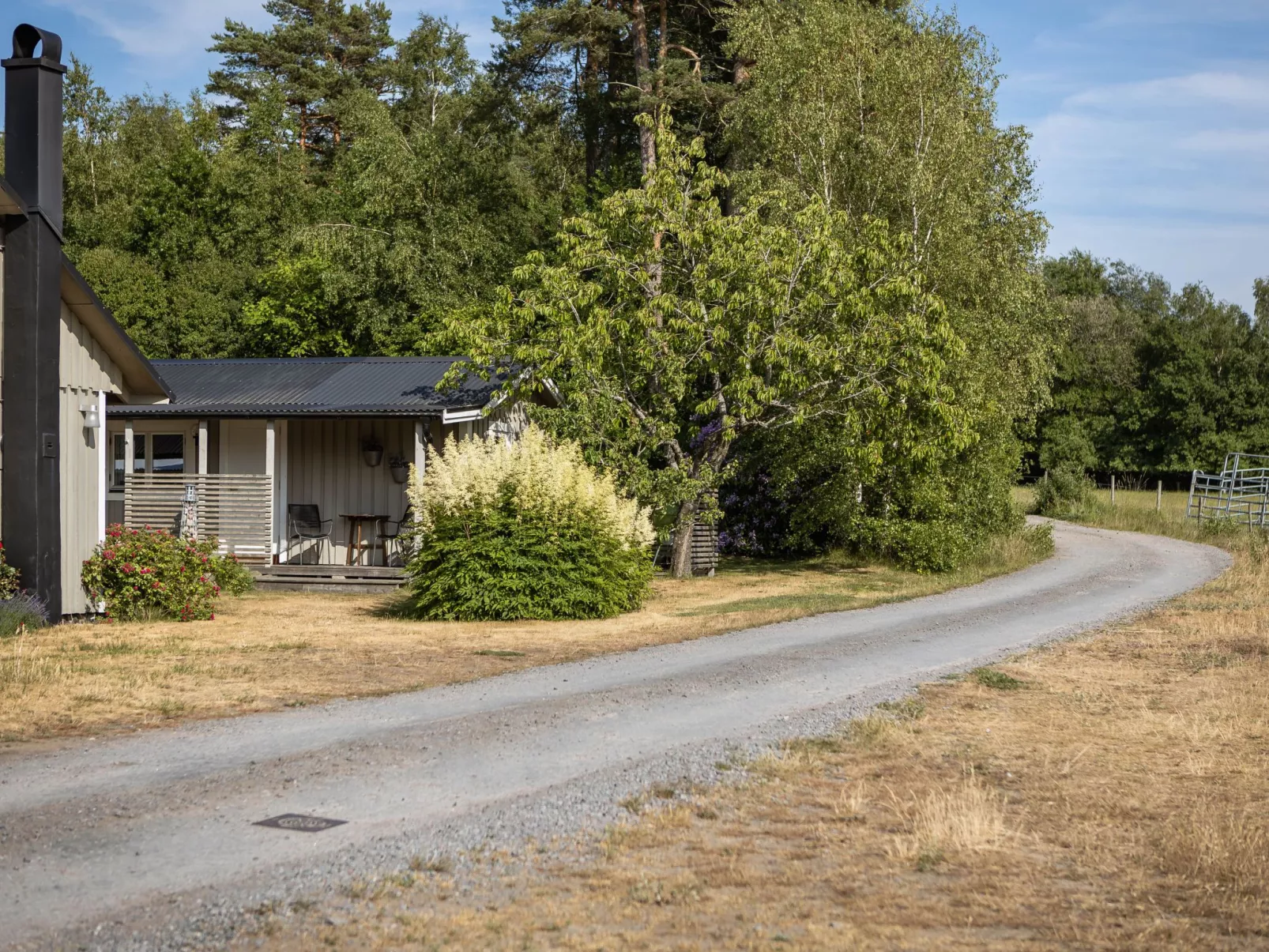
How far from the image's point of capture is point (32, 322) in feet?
44.9

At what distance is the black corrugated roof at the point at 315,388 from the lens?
1956cm

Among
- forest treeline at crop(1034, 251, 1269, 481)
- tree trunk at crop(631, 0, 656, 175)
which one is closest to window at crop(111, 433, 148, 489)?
tree trunk at crop(631, 0, 656, 175)

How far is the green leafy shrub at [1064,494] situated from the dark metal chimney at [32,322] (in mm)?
30527

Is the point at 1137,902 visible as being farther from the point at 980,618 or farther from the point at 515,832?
the point at 980,618

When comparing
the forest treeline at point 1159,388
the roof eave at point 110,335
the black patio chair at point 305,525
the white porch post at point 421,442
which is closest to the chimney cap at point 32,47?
the roof eave at point 110,335

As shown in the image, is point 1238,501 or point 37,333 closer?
point 37,333

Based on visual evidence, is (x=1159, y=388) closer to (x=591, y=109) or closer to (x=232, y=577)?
(x=591, y=109)

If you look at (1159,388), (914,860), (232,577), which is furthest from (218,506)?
(1159,388)

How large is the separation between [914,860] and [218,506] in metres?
16.2

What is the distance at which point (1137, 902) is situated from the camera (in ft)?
16.9

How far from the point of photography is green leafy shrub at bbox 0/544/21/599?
43.9ft

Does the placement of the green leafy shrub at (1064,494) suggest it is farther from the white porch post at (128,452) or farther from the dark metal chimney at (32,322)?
the dark metal chimney at (32,322)

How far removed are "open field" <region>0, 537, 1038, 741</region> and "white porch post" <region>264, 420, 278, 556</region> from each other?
1.47 meters

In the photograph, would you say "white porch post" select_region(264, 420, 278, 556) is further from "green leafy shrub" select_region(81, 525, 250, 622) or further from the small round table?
"green leafy shrub" select_region(81, 525, 250, 622)
